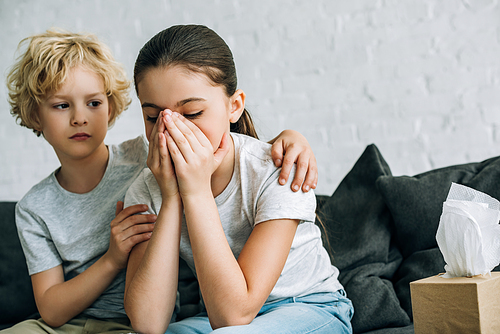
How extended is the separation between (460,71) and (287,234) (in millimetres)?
1444

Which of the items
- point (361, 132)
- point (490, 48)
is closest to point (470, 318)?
point (361, 132)

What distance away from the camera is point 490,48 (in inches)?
72.1

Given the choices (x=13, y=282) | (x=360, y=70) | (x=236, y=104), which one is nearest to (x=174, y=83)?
(x=236, y=104)

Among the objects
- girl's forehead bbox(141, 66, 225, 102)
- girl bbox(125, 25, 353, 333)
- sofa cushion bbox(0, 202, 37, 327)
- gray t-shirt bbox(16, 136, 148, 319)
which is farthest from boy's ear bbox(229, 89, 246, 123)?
sofa cushion bbox(0, 202, 37, 327)

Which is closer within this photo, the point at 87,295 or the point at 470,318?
the point at 470,318

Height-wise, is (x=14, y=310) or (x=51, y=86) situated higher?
(x=51, y=86)

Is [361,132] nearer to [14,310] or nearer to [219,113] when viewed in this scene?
[219,113]

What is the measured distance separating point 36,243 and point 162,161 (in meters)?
0.60

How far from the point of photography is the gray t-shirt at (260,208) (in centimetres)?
96

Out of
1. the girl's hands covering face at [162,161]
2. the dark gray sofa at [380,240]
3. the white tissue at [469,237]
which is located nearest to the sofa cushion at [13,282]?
the dark gray sofa at [380,240]

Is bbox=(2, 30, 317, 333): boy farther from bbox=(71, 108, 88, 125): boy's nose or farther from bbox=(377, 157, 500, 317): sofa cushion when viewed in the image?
bbox=(377, 157, 500, 317): sofa cushion

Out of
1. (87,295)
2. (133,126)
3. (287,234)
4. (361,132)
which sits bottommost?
(87,295)

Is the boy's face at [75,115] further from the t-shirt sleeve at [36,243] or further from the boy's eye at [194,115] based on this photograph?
the boy's eye at [194,115]

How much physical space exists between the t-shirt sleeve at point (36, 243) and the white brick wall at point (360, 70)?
885 millimetres
